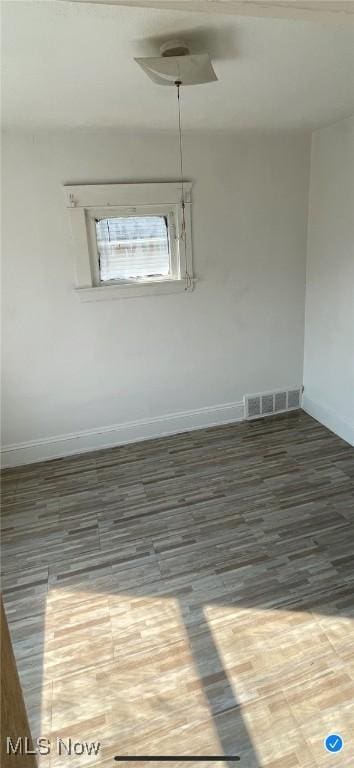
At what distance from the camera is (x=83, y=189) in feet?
9.51

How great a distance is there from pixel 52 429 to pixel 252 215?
2.23 meters

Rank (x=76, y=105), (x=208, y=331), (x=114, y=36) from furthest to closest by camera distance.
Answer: (x=208, y=331) → (x=76, y=105) → (x=114, y=36)

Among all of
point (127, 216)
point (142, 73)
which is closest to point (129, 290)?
point (127, 216)

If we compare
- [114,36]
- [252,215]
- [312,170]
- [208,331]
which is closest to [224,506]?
[208,331]

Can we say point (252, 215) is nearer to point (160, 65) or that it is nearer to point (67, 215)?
point (67, 215)

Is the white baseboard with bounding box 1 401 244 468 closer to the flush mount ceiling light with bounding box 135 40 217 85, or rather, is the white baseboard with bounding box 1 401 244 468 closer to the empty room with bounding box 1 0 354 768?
the empty room with bounding box 1 0 354 768

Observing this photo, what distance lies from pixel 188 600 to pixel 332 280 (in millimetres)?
2468

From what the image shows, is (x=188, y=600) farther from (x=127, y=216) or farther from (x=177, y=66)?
(x=127, y=216)

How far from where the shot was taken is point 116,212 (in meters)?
3.04

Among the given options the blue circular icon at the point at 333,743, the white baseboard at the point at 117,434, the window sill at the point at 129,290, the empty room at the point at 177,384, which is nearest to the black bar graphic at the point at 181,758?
the empty room at the point at 177,384

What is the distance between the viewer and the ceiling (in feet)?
4.53

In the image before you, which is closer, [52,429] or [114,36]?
[114,36]

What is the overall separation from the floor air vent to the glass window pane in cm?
138

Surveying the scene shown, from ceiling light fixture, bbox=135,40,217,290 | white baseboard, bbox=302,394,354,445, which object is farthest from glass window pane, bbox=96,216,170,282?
white baseboard, bbox=302,394,354,445
